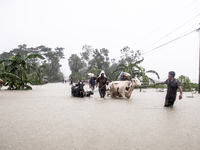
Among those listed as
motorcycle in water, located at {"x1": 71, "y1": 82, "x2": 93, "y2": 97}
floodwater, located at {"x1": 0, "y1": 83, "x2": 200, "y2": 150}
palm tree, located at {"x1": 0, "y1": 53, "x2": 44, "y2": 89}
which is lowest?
floodwater, located at {"x1": 0, "y1": 83, "x2": 200, "y2": 150}

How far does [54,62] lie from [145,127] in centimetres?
5021

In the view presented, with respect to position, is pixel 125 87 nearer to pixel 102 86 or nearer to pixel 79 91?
pixel 102 86

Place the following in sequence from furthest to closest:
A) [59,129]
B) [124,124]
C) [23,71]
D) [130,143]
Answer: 1. [23,71]
2. [124,124]
3. [59,129]
4. [130,143]

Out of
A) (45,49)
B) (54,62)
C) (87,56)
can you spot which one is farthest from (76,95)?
(45,49)

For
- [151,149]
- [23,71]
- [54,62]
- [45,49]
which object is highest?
[45,49]

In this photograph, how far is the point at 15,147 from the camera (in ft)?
9.18

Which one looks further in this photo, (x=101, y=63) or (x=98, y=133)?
(x=101, y=63)

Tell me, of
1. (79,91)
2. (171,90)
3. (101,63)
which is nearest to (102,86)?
(79,91)

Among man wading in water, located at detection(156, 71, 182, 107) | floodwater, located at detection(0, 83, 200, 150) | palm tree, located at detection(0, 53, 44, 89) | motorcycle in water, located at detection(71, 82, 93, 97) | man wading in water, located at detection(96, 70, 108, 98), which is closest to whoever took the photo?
floodwater, located at detection(0, 83, 200, 150)

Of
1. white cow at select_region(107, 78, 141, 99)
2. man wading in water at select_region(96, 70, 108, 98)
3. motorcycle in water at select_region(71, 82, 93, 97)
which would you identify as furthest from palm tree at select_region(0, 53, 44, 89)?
white cow at select_region(107, 78, 141, 99)

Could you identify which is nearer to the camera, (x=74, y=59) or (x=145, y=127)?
(x=145, y=127)

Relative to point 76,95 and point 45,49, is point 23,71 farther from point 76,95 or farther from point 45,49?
point 45,49

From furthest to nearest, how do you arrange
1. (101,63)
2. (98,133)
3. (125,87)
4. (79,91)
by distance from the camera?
(101,63) < (79,91) < (125,87) < (98,133)

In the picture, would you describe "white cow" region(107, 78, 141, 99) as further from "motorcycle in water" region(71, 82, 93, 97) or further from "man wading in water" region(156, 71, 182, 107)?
"man wading in water" region(156, 71, 182, 107)
